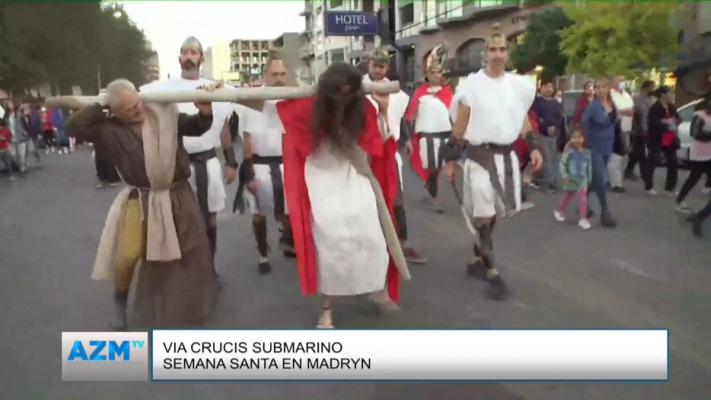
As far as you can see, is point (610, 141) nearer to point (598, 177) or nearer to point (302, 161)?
point (598, 177)

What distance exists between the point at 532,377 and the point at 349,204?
1.27 meters

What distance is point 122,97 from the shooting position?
114 inches

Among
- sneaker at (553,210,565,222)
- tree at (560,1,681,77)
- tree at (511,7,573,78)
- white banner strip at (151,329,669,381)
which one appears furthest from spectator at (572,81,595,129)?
white banner strip at (151,329,669,381)

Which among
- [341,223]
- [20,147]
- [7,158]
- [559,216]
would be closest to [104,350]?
Answer: [341,223]

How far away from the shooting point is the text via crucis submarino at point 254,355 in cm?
222

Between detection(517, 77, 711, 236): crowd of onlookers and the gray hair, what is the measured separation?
2.71 meters

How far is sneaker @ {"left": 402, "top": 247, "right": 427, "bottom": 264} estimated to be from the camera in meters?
4.62

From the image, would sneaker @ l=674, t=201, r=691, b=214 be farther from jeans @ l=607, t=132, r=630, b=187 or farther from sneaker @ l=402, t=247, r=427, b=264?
sneaker @ l=402, t=247, r=427, b=264

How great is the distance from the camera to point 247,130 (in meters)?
4.36

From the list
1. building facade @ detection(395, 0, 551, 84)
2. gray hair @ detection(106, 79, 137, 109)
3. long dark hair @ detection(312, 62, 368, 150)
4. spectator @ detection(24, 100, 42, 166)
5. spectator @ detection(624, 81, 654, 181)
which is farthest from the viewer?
spectator @ detection(624, 81, 654, 181)

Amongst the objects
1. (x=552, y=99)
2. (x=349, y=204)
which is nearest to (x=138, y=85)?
(x=349, y=204)

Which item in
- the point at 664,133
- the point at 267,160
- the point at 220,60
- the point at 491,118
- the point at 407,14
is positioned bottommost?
the point at 664,133

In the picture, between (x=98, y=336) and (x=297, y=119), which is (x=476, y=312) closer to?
(x=297, y=119)

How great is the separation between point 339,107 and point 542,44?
1488 millimetres
